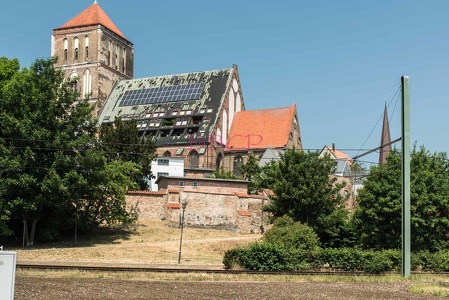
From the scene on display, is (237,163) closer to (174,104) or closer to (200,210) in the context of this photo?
(174,104)

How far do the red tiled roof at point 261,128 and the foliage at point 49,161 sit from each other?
3894 centimetres

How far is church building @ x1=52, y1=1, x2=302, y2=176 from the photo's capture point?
82.5 meters

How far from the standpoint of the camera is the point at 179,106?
8662cm

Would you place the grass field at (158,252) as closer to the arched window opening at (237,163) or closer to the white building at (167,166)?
the white building at (167,166)

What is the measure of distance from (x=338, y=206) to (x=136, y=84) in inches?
2124

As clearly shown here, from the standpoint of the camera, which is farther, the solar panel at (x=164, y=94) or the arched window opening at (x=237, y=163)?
the solar panel at (x=164, y=94)

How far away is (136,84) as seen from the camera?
312ft

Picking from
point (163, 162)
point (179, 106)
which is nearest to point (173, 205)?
point (163, 162)

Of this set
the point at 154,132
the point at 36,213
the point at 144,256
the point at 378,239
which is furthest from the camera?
the point at 154,132

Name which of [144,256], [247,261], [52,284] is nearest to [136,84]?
[144,256]

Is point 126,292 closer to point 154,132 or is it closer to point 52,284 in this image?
point 52,284

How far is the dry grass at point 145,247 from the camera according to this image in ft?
121

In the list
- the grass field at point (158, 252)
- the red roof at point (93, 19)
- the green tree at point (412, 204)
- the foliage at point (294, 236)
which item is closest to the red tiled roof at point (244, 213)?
the grass field at point (158, 252)

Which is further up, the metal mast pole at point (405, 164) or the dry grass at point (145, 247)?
the metal mast pole at point (405, 164)
